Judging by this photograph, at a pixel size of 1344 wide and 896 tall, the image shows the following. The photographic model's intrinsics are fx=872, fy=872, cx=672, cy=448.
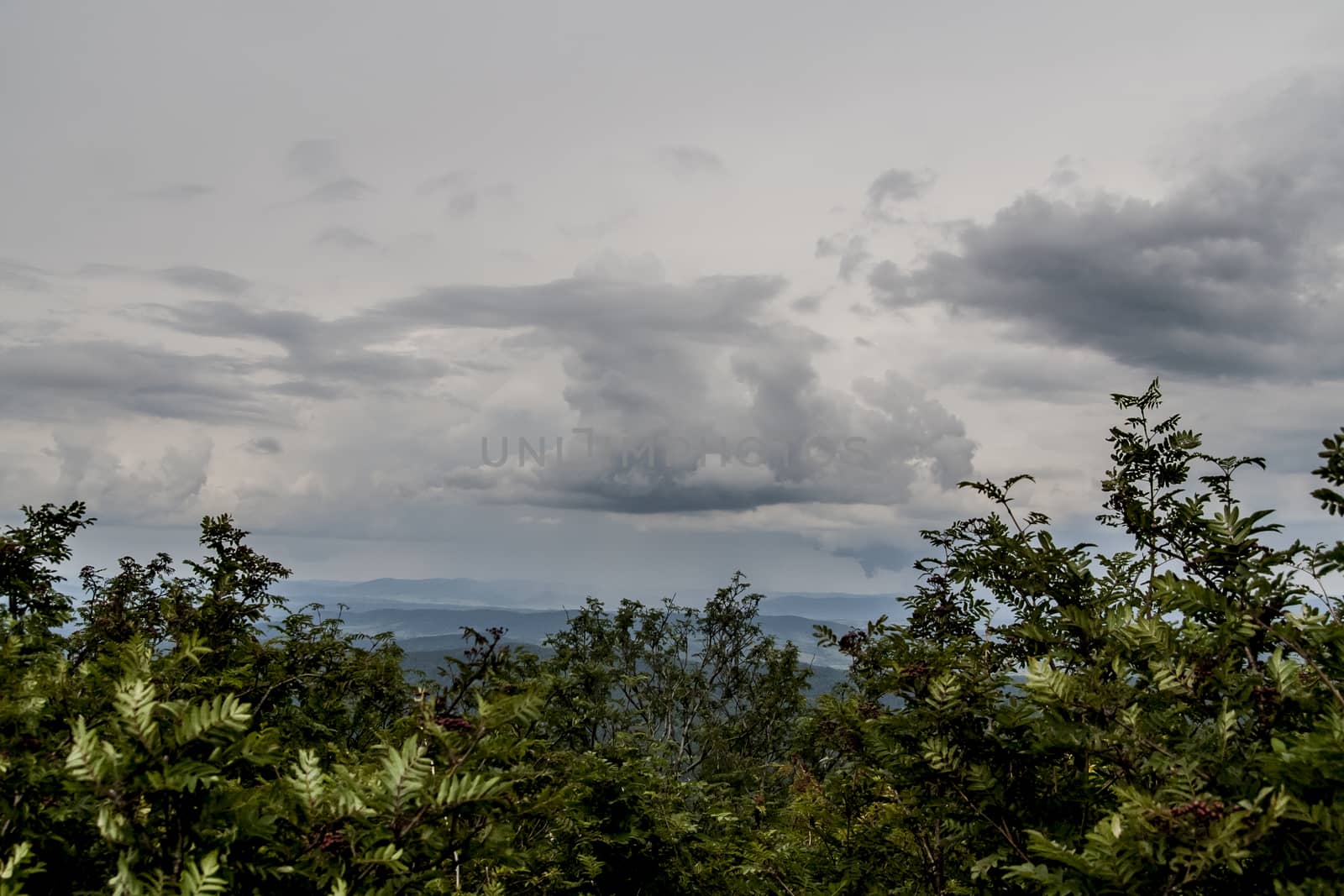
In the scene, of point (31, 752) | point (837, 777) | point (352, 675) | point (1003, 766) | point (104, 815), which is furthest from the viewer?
point (352, 675)

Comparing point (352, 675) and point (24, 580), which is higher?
point (24, 580)

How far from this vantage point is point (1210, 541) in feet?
14.0

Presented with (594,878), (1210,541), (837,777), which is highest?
(1210,541)

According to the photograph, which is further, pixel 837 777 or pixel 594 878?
pixel 594 878

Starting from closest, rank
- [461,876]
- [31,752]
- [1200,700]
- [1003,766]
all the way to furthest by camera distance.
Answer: [31,752] → [1200,700] → [1003,766] → [461,876]

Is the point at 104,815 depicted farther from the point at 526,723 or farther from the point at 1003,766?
the point at 1003,766

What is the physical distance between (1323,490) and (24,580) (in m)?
9.46

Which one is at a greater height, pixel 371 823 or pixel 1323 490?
pixel 1323 490

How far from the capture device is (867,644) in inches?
265

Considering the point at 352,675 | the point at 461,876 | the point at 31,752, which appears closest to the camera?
the point at 31,752

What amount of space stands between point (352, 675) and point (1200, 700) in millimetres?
6483

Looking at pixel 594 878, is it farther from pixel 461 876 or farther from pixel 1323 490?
pixel 1323 490

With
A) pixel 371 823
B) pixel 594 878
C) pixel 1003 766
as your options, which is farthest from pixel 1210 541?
pixel 594 878

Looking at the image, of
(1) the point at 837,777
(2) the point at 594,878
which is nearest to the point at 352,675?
(2) the point at 594,878
